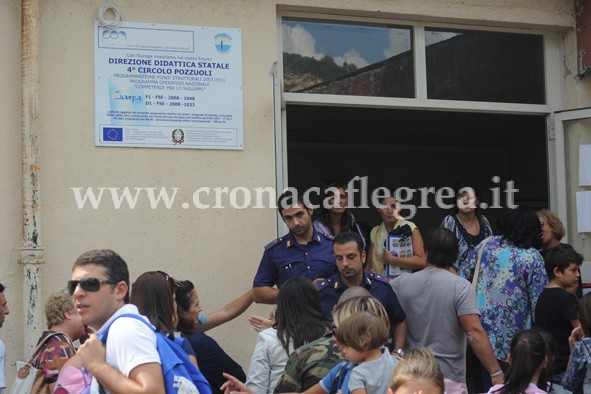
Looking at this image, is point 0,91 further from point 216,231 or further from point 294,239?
point 294,239

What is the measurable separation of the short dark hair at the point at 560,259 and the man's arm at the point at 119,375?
349cm

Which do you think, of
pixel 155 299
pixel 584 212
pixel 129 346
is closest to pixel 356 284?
pixel 155 299

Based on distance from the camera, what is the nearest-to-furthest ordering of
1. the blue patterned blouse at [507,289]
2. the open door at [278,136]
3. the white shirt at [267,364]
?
the white shirt at [267,364] < the blue patterned blouse at [507,289] < the open door at [278,136]

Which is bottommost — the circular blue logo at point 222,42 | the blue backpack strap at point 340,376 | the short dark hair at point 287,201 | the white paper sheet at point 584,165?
the blue backpack strap at point 340,376

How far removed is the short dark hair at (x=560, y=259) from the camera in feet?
19.5

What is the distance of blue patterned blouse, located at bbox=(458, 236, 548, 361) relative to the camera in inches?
240

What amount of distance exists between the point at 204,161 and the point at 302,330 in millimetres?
2262

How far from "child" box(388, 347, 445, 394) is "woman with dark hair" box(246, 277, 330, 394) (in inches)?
50.9

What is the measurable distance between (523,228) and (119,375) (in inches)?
144

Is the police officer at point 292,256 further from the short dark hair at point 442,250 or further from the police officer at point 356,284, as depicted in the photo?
the short dark hair at point 442,250

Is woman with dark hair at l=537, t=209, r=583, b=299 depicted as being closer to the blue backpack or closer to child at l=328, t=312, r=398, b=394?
child at l=328, t=312, r=398, b=394

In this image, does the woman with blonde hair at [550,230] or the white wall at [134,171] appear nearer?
the white wall at [134,171]

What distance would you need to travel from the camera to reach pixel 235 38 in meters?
6.91

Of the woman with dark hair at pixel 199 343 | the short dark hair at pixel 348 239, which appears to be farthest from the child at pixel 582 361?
the woman with dark hair at pixel 199 343
